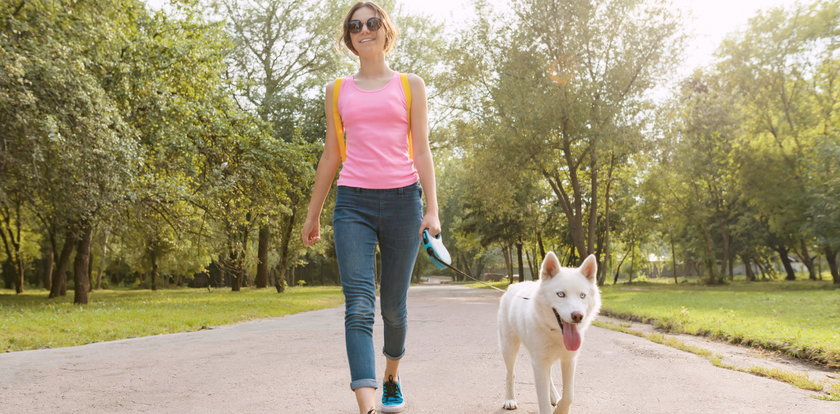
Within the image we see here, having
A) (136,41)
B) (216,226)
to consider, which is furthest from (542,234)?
(136,41)

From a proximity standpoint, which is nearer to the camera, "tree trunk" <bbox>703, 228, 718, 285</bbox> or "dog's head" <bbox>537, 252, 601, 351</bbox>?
"dog's head" <bbox>537, 252, 601, 351</bbox>

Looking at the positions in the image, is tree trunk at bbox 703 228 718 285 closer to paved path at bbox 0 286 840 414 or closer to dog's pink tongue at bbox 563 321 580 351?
paved path at bbox 0 286 840 414

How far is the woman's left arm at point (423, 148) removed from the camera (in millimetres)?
3656

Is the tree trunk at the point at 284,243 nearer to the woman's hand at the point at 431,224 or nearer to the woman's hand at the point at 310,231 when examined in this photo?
the woman's hand at the point at 310,231

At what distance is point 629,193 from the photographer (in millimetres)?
42906

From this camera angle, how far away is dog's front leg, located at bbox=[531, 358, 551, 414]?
3795 millimetres

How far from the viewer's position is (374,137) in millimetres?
3568

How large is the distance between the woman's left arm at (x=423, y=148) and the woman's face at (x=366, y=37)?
0.29 meters

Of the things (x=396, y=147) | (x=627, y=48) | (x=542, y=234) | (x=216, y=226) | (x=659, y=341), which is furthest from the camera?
(x=542, y=234)

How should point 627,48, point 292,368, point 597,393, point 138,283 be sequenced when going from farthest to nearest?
point 138,283, point 627,48, point 292,368, point 597,393

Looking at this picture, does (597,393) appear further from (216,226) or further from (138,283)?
(138,283)

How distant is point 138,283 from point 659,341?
59076 millimetres

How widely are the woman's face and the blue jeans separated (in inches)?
34.1

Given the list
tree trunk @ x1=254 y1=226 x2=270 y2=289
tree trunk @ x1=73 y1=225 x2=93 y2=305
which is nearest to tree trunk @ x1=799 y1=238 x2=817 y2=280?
tree trunk @ x1=254 y1=226 x2=270 y2=289
